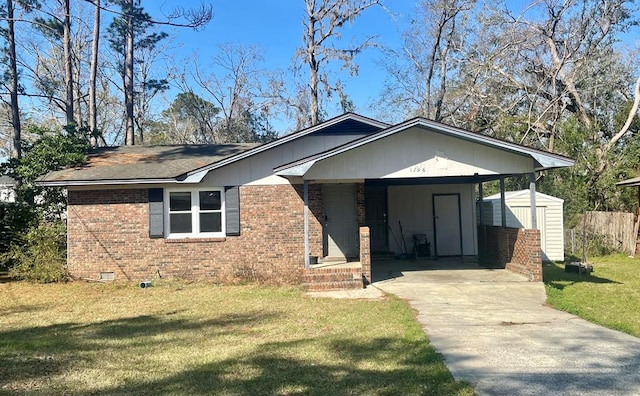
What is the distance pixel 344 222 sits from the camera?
13.6 m

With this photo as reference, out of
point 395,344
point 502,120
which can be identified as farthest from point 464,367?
point 502,120

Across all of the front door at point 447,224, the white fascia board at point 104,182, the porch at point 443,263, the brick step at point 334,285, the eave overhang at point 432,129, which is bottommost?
the brick step at point 334,285

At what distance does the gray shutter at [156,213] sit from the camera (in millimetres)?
12289

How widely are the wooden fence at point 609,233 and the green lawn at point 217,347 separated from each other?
12.0 meters

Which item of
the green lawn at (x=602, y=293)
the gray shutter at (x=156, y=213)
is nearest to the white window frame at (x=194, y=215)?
the gray shutter at (x=156, y=213)

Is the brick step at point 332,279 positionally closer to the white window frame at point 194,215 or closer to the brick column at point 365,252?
the brick column at point 365,252

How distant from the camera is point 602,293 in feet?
34.0

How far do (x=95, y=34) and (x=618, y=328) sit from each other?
26717mm

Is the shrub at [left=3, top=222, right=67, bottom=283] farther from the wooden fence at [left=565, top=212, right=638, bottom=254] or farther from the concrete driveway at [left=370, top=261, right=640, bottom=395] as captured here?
the wooden fence at [left=565, top=212, right=638, bottom=254]

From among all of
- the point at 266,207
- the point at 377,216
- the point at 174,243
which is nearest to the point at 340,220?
the point at 266,207

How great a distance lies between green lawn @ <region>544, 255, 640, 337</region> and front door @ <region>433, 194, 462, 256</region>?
2.91 metres

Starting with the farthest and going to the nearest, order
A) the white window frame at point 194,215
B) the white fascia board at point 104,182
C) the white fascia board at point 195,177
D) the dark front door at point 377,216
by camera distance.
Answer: the dark front door at point 377,216 → the white window frame at point 194,215 → the white fascia board at point 104,182 → the white fascia board at point 195,177

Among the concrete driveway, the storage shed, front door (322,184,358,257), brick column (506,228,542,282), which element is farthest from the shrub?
the storage shed

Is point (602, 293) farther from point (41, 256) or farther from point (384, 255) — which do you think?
point (41, 256)
